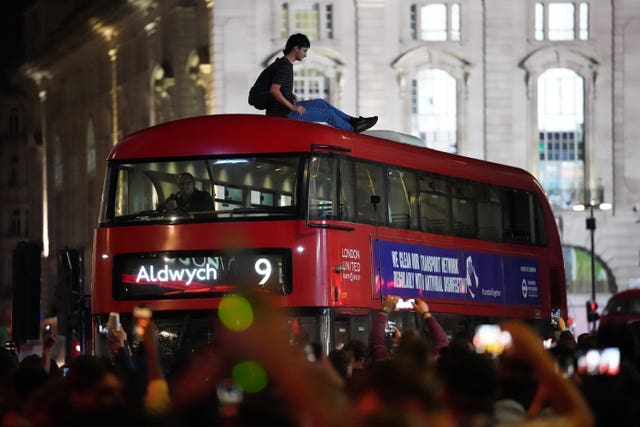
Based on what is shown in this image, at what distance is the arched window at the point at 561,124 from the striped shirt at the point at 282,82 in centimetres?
4958

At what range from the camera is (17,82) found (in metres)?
118

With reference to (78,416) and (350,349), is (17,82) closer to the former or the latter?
(350,349)

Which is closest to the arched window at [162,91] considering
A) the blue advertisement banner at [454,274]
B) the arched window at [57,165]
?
the arched window at [57,165]

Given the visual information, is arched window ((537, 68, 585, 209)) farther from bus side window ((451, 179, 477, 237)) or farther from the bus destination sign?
the bus destination sign

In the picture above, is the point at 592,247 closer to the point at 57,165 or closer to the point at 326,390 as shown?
the point at 57,165

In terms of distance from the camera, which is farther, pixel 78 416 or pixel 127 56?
pixel 127 56

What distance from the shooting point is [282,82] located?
893 inches

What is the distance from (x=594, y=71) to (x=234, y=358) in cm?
6408

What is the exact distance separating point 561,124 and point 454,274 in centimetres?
4852

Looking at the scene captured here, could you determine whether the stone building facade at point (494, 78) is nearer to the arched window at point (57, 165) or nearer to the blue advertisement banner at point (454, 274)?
the arched window at point (57, 165)

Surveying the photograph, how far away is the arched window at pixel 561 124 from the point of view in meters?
72.2

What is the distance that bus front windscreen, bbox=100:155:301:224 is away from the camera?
21.6 metres

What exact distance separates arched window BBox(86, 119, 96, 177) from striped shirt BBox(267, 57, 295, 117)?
2830 inches

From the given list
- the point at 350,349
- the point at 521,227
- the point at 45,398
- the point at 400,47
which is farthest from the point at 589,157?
the point at 45,398
